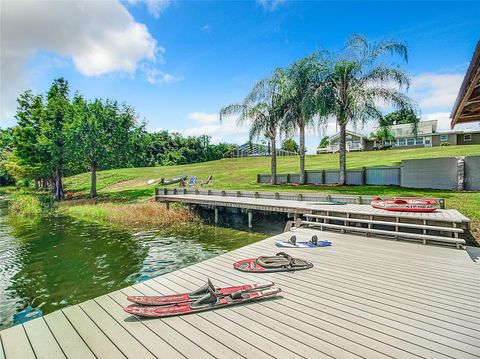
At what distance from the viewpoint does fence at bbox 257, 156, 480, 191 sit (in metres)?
13.6

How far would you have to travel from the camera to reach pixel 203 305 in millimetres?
3480

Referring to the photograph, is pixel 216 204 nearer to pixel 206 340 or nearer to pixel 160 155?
pixel 206 340

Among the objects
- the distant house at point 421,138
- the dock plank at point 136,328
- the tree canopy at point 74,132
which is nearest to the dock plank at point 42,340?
the dock plank at point 136,328

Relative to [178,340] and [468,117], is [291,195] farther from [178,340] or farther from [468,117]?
[178,340]

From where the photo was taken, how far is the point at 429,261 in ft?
17.5

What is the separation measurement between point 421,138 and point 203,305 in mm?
46229

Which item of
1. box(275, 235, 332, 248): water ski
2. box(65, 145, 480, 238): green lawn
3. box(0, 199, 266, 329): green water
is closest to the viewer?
box(0, 199, 266, 329): green water

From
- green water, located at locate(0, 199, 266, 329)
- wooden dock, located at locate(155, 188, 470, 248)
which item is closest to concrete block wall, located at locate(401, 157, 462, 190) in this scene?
wooden dock, located at locate(155, 188, 470, 248)

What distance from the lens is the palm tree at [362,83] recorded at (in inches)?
610

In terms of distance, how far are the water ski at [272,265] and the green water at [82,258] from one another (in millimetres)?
3494

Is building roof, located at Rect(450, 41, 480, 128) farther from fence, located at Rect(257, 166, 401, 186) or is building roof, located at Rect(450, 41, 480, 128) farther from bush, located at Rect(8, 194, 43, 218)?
bush, located at Rect(8, 194, 43, 218)

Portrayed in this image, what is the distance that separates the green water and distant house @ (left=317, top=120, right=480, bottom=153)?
32441mm

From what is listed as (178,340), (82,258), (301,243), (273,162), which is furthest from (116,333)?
(273,162)

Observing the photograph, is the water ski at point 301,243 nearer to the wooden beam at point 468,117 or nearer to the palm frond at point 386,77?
the wooden beam at point 468,117
